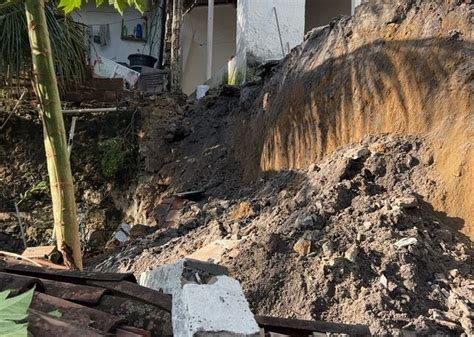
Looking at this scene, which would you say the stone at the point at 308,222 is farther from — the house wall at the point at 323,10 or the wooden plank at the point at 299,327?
the house wall at the point at 323,10

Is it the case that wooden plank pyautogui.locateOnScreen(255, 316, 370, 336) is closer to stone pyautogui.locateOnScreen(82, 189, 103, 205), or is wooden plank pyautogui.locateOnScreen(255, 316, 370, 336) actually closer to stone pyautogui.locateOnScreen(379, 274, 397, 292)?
stone pyautogui.locateOnScreen(379, 274, 397, 292)

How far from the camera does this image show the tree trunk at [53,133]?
13.0ft

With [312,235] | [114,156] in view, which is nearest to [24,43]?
[114,156]

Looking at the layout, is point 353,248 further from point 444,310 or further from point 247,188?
point 247,188

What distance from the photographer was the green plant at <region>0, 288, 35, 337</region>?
1413 millimetres

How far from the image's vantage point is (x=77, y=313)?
200 centimetres

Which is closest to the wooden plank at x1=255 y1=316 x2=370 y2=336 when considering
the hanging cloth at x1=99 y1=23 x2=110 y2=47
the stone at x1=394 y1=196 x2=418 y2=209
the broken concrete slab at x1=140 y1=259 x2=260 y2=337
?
the broken concrete slab at x1=140 y1=259 x2=260 y2=337

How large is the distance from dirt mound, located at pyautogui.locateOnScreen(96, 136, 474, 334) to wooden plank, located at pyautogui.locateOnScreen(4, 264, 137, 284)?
4.33 feet

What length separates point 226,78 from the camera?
10078 mm

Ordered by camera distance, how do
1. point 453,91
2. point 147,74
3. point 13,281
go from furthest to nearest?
1. point 147,74
2. point 453,91
3. point 13,281

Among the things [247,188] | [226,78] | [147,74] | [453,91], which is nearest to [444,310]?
[453,91]

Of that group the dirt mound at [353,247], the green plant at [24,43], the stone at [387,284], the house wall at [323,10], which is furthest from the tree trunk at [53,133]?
the house wall at [323,10]

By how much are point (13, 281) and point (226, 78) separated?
8070 millimetres

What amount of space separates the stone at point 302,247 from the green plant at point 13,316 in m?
2.52
